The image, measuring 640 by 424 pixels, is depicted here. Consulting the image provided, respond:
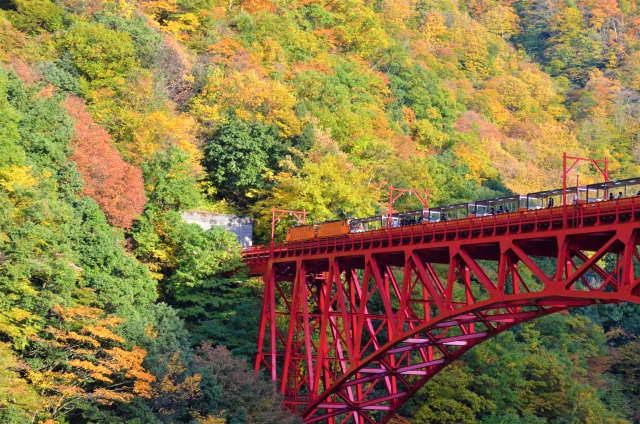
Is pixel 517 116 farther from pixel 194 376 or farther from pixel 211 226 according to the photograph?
pixel 194 376

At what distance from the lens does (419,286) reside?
3000 inches

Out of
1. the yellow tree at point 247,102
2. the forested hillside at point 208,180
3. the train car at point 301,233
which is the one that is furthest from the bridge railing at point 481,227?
the yellow tree at point 247,102

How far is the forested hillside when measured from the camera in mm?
54656

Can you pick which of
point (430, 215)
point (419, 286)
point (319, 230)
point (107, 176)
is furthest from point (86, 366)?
point (419, 286)

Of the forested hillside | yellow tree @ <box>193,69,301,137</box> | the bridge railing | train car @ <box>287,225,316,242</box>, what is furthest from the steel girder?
yellow tree @ <box>193,69,301,137</box>

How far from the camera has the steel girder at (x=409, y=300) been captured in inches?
1642

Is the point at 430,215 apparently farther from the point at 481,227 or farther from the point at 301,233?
the point at 481,227

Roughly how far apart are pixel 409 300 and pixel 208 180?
114ft

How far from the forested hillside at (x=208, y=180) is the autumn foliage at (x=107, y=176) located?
136mm

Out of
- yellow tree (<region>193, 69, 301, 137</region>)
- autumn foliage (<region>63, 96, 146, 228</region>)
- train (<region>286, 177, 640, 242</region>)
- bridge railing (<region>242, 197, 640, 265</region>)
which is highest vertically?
yellow tree (<region>193, 69, 301, 137</region>)

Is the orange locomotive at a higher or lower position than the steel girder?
higher

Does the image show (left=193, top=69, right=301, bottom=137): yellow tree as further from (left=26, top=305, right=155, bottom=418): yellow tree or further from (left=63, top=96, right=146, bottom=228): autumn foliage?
(left=26, top=305, right=155, bottom=418): yellow tree

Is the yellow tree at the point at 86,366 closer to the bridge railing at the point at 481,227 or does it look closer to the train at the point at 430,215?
the bridge railing at the point at 481,227

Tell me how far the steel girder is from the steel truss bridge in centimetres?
6
